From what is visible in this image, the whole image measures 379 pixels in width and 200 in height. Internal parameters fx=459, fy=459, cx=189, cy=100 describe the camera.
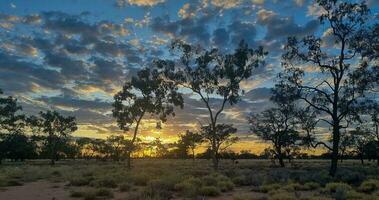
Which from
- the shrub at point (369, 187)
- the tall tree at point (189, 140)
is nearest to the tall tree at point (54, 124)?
the tall tree at point (189, 140)

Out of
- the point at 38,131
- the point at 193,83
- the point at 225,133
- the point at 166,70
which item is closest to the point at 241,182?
the point at 193,83

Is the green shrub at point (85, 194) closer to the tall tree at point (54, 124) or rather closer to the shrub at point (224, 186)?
the shrub at point (224, 186)

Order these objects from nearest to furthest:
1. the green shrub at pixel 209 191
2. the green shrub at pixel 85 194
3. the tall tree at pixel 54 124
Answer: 1. the green shrub at pixel 85 194
2. the green shrub at pixel 209 191
3. the tall tree at pixel 54 124

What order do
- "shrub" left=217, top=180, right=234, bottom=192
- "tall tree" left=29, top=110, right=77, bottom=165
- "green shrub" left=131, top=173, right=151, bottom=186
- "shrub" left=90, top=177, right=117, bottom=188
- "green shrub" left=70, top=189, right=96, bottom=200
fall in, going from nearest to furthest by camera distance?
"green shrub" left=70, top=189, right=96, bottom=200 → "shrub" left=217, top=180, right=234, bottom=192 → "shrub" left=90, top=177, right=117, bottom=188 → "green shrub" left=131, top=173, right=151, bottom=186 → "tall tree" left=29, top=110, right=77, bottom=165

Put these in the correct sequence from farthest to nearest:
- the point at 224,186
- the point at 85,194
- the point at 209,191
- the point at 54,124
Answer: the point at 54,124, the point at 224,186, the point at 209,191, the point at 85,194

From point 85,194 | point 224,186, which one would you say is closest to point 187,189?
point 224,186

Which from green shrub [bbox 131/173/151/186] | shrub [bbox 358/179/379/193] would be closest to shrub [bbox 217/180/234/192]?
green shrub [bbox 131/173/151/186]

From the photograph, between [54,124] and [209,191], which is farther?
[54,124]

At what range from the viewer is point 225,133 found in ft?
356

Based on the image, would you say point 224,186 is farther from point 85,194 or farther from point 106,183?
point 85,194

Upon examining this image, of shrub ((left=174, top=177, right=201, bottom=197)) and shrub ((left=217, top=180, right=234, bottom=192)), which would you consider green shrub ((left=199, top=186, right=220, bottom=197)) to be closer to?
shrub ((left=174, top=177, right=201, bottom=197))

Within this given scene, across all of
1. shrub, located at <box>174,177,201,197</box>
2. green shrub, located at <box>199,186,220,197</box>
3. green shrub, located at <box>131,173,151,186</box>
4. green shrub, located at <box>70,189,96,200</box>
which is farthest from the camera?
green shrub, located at <box>131,173,151,186</box>

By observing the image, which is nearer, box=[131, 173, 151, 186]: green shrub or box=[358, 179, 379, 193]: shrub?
box=[358, 179, 379, 193]: shrub

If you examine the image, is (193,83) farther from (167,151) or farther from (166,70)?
(167,151)
